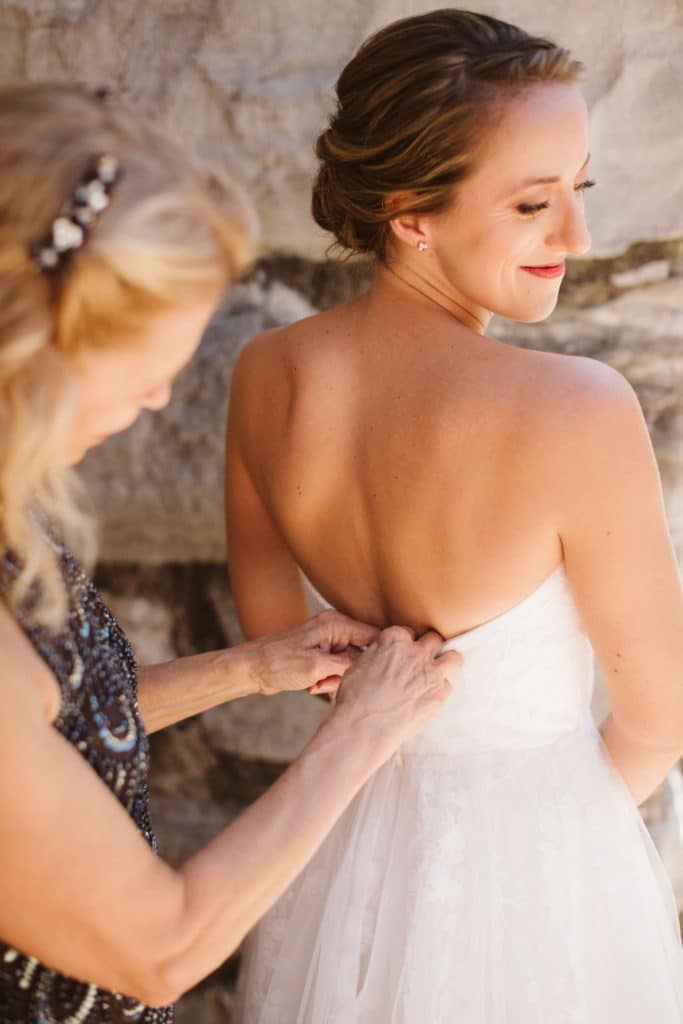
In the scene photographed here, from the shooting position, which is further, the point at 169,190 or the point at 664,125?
the point at 664,125

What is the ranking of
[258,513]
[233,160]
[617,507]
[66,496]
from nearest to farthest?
[66,496] → [617,507] → [258,513] → [233,160]

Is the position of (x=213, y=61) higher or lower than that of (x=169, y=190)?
lower

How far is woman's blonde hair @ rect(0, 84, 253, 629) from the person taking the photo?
903mm

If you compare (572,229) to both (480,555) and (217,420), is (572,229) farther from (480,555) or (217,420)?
(217,420)

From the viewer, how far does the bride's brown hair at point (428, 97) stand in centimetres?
130

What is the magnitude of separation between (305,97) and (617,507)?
2.91 feet

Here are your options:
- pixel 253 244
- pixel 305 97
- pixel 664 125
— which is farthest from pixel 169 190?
pixel 664 125

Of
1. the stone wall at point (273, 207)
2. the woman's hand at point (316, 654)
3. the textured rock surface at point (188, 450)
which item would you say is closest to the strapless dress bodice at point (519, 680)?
the woman's hand at point (316, 654)

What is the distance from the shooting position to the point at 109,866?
36.9 inches

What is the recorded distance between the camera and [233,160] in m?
1.79

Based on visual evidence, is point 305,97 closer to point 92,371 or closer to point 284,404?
point 284,404

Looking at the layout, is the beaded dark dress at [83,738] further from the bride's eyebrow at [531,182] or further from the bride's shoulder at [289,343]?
the bride's eyebrow at [531,182]

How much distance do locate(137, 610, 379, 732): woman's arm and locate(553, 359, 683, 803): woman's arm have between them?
0.30 m

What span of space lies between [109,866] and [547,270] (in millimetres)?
860
